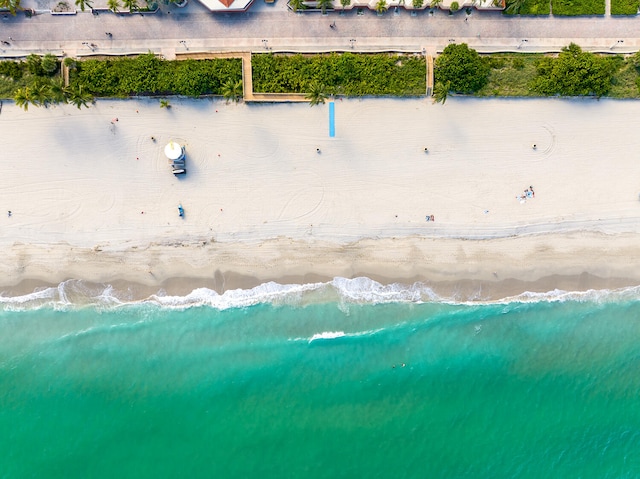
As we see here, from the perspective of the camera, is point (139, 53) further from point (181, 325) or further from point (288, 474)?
point (288, 474)

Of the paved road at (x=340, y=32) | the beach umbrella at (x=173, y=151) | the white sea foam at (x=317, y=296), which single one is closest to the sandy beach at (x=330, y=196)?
the white sea foam at (x=317, y=296)

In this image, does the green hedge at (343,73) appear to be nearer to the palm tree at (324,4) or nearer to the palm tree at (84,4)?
the palm tree at (324,4)

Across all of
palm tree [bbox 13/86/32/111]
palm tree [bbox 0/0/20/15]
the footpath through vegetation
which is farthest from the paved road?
palm tree [bbox 13/86/32/111]

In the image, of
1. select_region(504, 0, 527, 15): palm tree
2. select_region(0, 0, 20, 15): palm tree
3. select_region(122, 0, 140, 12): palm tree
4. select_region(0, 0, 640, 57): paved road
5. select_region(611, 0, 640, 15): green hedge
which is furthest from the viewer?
select_region(0, 0, 640, 57): paved road

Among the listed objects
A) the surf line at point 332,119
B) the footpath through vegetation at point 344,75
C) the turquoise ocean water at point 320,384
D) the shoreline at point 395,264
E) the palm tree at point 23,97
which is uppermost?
the footpath through vegetation at point 344,75

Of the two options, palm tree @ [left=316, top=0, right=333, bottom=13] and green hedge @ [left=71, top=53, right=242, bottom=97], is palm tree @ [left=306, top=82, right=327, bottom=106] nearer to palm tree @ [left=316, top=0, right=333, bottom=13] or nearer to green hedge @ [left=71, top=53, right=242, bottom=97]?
green hedge @ [left=71, top=53, right=242, bottom=97]

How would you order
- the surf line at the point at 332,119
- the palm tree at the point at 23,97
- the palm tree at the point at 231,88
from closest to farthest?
1. the palm tree at the point at 23,97
2. the palm tree at the point at 231,88
3. the surf line at the point at 332,119

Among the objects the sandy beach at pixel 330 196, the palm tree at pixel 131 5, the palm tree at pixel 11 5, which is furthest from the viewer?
the sandy beach at pixel 330 196
